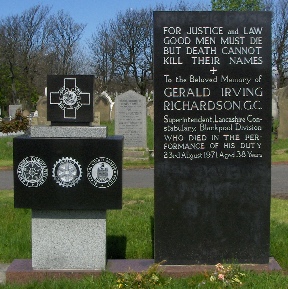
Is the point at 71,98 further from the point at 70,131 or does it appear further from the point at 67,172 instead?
the point at 67,172

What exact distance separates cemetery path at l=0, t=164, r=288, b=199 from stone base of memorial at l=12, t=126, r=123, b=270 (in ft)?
21.7

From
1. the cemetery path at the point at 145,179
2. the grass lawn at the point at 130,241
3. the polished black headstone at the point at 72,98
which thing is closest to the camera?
the grass lawn at the point at 130,241

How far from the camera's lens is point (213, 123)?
5898mm

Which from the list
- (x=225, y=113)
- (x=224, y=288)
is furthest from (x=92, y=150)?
(x=224, y=288)

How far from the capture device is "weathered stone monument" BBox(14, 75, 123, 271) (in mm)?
5707

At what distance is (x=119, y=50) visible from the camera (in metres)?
58.9

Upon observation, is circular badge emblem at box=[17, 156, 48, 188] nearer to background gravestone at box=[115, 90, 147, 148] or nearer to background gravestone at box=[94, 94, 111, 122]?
background gravestone at box=[115, 90, 147, 148]

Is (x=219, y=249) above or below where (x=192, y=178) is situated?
below

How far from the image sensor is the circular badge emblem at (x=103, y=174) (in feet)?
18.7

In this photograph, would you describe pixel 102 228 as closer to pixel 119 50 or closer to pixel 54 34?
pixel 119 50

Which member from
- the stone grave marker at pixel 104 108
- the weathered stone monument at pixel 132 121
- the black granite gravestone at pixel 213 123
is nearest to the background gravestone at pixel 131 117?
the weathered stone monument at pixel 132 121

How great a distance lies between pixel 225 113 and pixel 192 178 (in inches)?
27.2

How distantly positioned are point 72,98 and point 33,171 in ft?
2.52

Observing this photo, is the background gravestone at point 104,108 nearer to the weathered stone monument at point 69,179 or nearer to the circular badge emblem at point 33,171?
the weathered stone monument at point 69,179
